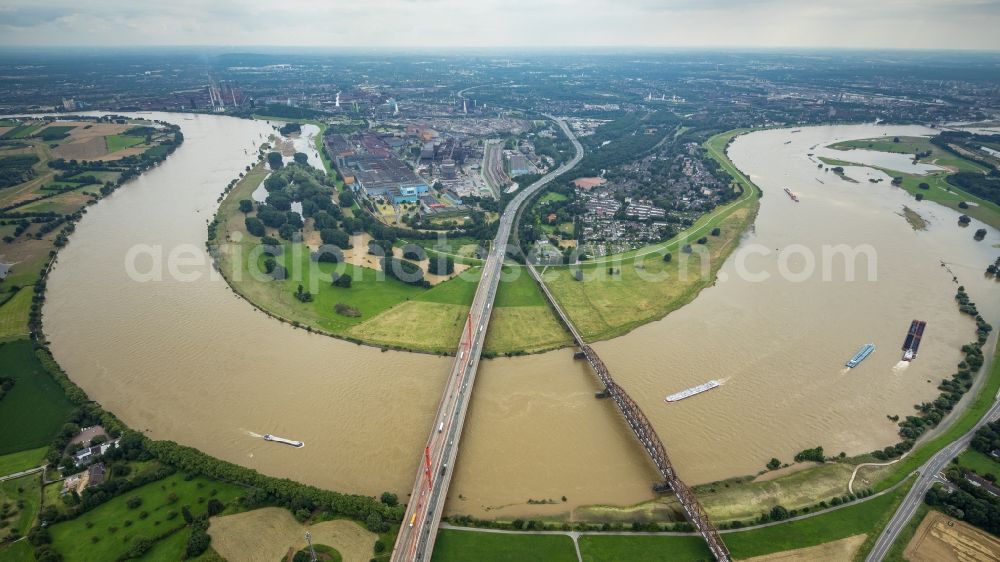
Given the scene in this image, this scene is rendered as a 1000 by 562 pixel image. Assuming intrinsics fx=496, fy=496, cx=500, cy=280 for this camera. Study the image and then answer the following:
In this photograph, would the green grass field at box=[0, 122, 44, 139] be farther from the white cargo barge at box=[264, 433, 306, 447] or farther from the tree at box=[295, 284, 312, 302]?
the white cargo barge at box=[264, 433, 306, 447]

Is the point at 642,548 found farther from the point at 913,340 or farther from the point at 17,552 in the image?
the point at 913,340

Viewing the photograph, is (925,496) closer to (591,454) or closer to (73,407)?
(591,454)

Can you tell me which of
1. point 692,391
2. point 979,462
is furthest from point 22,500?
point 979,462

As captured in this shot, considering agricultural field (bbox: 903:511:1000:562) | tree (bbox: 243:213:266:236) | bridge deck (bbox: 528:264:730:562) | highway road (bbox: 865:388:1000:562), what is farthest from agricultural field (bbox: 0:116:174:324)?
agricultural field (bbox: 903:511:1000:562)

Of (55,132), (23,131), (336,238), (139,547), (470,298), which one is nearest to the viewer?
(139,547)

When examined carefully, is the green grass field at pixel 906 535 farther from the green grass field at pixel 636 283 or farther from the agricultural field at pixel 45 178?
the agricultural field at pixel 45 178

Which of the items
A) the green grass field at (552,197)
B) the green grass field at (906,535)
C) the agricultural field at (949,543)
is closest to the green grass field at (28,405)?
the green grass field at (906,535)
